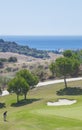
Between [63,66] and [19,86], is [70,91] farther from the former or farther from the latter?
[19,86]

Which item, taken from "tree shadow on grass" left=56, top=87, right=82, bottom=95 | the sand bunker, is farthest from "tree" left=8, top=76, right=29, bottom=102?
"tree shadow on grass" left=56, top=87, right=82, bottom=95

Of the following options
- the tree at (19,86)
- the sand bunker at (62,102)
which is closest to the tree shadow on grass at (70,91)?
the tree at (19,86)

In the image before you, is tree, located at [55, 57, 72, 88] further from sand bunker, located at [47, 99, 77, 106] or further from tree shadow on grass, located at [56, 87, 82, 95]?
sand bunker, located at [47, 99, 77, 106]

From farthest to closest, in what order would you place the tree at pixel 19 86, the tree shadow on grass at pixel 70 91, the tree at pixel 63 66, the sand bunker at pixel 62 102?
the tree at pixel 63 66, the tree shadow on grass at pixel 70 91, the tree at pixel 19 86, the sand bunker at pixel 62 102

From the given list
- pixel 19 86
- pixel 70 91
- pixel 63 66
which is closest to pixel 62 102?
pixel 19 86

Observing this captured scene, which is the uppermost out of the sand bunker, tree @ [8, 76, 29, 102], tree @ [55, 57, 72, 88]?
tree @ [55, 57, 72, 88]

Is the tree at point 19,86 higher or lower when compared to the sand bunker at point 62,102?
higher

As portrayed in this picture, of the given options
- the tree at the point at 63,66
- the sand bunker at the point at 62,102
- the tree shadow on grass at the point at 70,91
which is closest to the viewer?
the sand bunker at the point at 62,102

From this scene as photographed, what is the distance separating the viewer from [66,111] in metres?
42.4

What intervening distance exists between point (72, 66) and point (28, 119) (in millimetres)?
40682

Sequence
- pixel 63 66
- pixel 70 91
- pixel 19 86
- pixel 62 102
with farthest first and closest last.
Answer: pixel 63 66 → pixel 70 91 → pixel 19 86 → pixel 62 102

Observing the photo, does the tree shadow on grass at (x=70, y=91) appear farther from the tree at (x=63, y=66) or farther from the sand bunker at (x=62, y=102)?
the sand bunker at (x=62, y=102)

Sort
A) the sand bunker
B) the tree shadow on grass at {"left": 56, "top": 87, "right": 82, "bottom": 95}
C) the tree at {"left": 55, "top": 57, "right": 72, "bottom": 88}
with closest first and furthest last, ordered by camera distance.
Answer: the sand bunker → the tree shadow on grass at {"left": 56, "top": 87, "right": 82, "bottom": 95} → the tree at {"left": 55, "top": 57, "right": 72, "bottom": 88}

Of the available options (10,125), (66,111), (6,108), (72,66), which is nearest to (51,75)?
(72,66)
